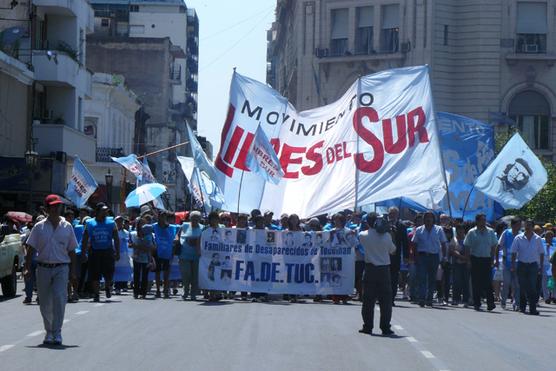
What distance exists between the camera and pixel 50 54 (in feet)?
146

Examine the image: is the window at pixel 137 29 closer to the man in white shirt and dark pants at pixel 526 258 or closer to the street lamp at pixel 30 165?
the street lamp at pixel 30 165

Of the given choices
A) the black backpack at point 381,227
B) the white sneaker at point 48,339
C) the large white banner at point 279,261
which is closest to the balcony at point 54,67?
the large white banner at point 279,261

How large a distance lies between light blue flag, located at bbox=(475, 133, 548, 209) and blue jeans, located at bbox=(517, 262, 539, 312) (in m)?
4.99

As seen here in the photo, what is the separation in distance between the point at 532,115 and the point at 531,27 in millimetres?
4207

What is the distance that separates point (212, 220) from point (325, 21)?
4269 centimetres

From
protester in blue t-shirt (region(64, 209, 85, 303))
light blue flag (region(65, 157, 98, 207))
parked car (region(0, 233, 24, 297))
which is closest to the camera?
protester in blue t-shirt (region(64, 209, 85, 303))

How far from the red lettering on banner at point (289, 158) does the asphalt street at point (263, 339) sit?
4.64m

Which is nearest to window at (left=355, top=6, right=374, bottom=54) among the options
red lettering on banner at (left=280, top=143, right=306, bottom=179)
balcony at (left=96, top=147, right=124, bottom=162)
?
balcony at (left=96, top=147, right=124, bottom=162)

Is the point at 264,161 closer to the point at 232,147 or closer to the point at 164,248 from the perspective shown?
the point at 232,147

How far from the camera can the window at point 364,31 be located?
64.0 metres

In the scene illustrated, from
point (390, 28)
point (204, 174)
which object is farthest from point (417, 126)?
point (390, 28)

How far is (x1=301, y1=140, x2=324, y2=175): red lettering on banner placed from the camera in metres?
25.8

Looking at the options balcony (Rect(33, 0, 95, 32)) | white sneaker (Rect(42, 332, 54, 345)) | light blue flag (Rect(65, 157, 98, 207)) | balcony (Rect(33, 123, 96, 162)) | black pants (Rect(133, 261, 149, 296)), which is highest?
balcony (Rect(33, 0, 95, 32))

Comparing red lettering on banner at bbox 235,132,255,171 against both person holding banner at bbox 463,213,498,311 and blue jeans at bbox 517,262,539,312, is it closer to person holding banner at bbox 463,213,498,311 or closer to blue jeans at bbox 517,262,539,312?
person holding banner at bbox 463,213,498,311
